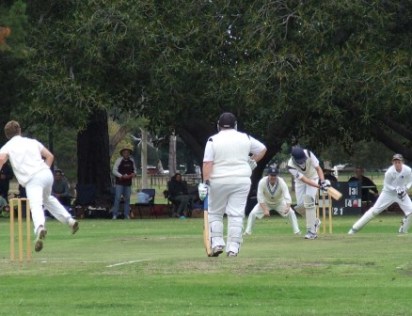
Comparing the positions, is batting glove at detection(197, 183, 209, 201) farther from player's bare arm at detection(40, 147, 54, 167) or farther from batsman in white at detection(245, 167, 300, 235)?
batsman in white at detection(245, 167, 300, 235)

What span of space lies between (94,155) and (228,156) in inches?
1120

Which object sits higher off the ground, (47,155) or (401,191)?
(47,155)

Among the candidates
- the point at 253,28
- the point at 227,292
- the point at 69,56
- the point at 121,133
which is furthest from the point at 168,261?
the point at 121,133

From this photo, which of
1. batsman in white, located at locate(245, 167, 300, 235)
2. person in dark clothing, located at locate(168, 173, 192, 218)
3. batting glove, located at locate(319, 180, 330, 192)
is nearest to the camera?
batting glove, located at locate(319, 180, 330, 192)

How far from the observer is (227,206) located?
18281mm

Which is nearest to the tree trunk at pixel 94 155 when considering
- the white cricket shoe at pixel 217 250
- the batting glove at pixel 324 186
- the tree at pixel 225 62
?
the tree at pixel 225 62

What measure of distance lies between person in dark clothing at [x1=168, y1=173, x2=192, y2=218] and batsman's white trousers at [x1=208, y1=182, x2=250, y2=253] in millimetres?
21786

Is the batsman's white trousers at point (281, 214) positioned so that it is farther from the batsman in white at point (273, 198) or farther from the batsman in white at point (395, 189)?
the batsman in white at point (395, 189)

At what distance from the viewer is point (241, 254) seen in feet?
64.5

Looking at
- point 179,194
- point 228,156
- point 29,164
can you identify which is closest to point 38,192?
point 29,164

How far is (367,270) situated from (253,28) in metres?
22.1

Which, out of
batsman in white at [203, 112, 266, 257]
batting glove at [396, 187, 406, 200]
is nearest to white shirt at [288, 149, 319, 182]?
batting glove at [396, 187, 406, 200]

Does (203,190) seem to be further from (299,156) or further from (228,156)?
(299,156)

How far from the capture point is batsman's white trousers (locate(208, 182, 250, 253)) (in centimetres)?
1817
